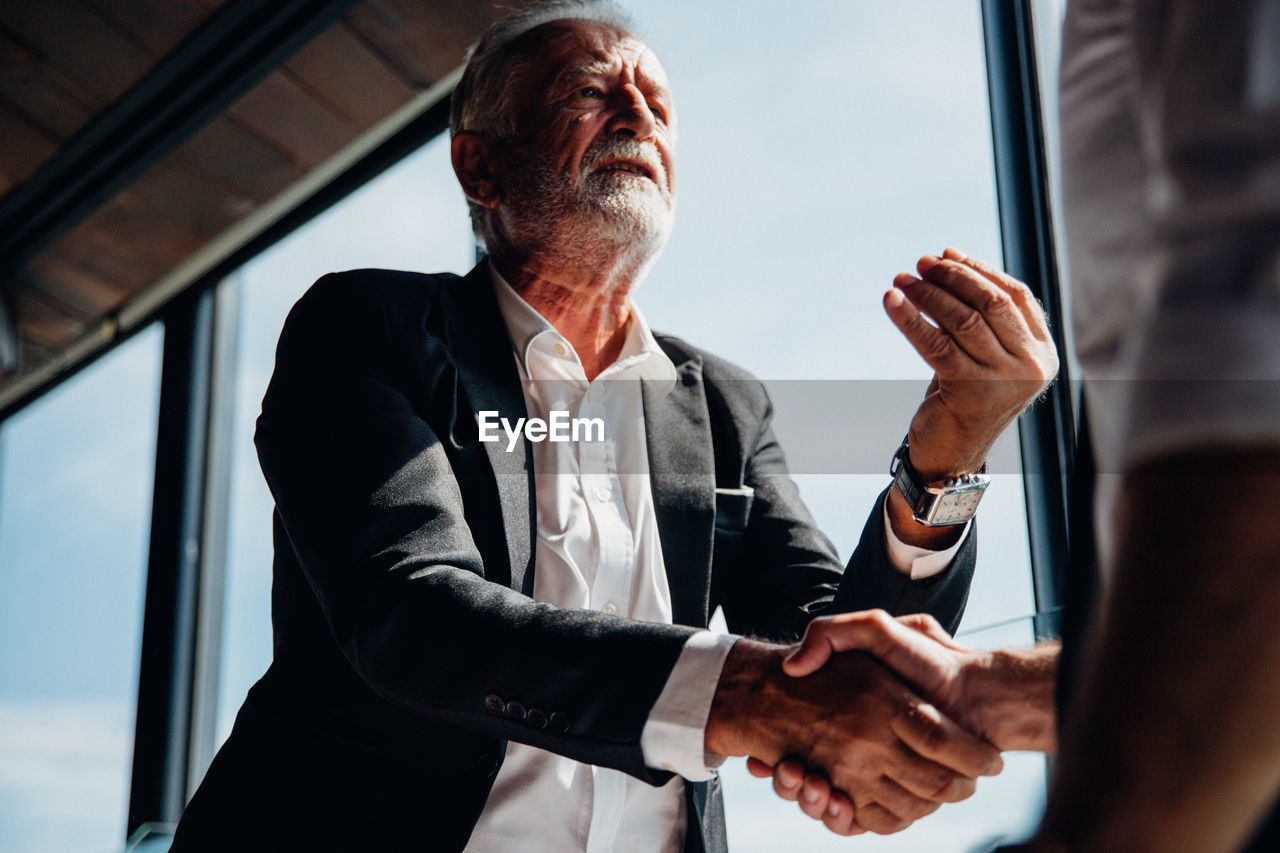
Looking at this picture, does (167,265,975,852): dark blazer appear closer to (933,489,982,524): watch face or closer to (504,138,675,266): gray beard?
(933,489,982,524): watch face

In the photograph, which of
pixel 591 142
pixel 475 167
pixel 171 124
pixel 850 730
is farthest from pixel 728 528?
pixel 171 124

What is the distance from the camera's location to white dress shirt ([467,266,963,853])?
0.97m

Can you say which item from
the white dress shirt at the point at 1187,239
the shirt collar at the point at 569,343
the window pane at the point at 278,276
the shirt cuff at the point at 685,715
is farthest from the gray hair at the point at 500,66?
the white dress shirt at the point at 1187,239

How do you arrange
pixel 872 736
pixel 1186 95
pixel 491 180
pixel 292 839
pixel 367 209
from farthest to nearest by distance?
1. pixel 367 209
2. pixel 491 180
3. pixel 292 839
4. pixel 872 736
5. pixel 1186 95

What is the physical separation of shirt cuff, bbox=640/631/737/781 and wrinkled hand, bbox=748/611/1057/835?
0.08m

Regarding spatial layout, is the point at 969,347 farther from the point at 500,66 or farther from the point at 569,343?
→ the point at 500,66

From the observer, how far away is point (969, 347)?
48.1 inches

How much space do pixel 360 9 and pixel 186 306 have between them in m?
1.34

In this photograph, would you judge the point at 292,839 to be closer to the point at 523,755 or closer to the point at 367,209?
the point at 523,755

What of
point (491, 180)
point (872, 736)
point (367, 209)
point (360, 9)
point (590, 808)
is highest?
point (360, 9)

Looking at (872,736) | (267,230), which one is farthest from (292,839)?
(267,230)

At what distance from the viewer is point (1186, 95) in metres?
0.40

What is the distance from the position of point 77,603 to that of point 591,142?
2922mm

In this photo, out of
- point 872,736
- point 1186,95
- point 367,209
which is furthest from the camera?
point 367,209
